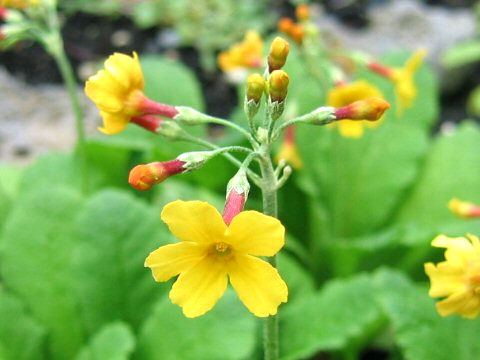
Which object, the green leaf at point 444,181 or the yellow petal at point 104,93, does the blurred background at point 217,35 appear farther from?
the yellow petal at point 104,93

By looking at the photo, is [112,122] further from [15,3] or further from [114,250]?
[15,3]

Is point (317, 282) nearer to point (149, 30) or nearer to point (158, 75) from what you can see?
point (158, 75)

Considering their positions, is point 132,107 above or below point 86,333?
above

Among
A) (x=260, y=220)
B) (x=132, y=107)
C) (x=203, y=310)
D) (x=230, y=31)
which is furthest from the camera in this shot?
(x=230, y=31)

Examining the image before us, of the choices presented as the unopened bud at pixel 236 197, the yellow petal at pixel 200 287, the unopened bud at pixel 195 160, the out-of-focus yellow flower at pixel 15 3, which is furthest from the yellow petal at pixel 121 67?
the out-of-focus yellow flower at pixel 15 3

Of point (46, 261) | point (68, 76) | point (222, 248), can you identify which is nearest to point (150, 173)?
point (222, 248)

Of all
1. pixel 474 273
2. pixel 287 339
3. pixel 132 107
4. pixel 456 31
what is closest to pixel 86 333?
pixel 287 339
